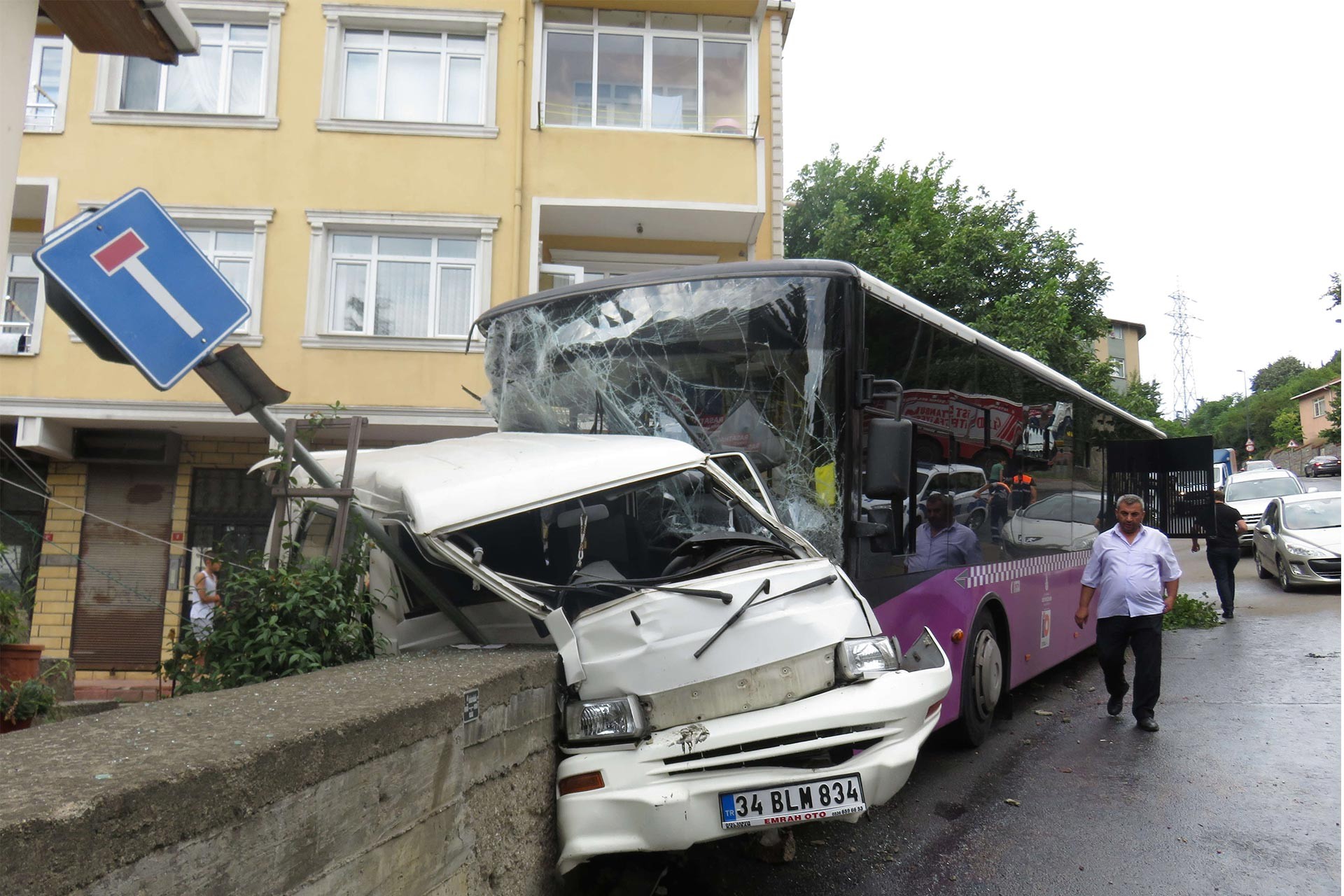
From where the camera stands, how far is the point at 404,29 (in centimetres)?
1480

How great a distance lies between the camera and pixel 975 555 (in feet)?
22.4

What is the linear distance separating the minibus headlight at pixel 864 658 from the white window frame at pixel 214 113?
1315 cm

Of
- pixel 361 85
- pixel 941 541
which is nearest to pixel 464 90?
pixel 361 85

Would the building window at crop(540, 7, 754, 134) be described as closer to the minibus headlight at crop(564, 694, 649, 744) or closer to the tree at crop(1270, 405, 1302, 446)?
the minibus headlight at crop(564, 694, 649, 744)

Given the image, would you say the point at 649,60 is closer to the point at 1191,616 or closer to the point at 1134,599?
the point at 1134,599

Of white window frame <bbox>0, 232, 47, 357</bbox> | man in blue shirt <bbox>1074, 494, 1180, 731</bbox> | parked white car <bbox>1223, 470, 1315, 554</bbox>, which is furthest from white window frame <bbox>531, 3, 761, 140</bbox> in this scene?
A: parked white car <bbox>1223, 470, 1315, 554</bbox>

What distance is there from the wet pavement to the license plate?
74cm

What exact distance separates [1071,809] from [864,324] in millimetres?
2949

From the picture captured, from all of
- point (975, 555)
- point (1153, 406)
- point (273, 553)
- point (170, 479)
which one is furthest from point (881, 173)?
point (273, 553)

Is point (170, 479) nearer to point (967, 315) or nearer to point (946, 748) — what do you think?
point (946, 748)

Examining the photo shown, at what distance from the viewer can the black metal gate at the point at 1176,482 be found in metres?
13.5

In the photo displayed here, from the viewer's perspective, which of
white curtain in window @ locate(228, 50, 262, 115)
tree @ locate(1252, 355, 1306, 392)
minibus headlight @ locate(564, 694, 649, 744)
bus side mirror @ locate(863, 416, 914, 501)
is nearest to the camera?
minibus headlight @ locate(564, 694, 649, 744)

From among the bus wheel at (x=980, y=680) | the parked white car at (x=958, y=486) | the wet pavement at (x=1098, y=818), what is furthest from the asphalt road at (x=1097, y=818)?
the parked white car at (x=958, y=486)

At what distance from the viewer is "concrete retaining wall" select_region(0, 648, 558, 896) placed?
2006 mm
